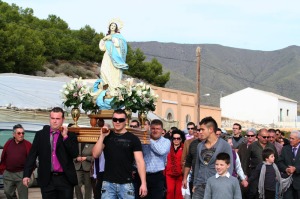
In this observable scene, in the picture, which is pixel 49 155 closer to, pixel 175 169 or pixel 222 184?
pixel 222 184

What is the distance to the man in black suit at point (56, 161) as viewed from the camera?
378 inches

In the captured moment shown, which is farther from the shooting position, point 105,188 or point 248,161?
point 248,161

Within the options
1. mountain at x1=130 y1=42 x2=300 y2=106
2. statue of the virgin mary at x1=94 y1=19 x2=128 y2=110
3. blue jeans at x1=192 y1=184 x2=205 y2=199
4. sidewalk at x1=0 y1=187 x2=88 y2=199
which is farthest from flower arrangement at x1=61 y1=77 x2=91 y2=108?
mountain at x1=130 y1=42 x2=300 y2=106

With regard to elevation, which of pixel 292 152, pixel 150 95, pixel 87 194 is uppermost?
pixel 150 95

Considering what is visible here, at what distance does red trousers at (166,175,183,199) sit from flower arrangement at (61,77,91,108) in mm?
3337

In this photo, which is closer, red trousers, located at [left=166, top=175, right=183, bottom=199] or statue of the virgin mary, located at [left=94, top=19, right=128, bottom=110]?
statue of the virgin mary, located at [left=94, top=19, right=128, bottom=110]

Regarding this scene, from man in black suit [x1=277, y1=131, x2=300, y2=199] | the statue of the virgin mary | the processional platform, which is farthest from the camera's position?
man in black suit [x1=277, y1=131, x2=300, y2=199]

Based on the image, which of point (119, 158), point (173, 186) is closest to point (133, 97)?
point (119, 158)

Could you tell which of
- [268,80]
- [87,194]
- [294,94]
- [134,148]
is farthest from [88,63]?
[268,80]

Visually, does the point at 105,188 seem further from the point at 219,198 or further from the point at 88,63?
the point at 88,63

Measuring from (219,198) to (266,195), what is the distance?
3.94m

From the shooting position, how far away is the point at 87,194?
15.0 m

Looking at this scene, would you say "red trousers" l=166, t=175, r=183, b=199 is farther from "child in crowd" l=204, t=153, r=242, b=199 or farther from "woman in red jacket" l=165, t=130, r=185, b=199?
"child in crowd" l=204, t=153, r=242, b=199

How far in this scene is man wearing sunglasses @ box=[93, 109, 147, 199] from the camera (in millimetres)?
9555
